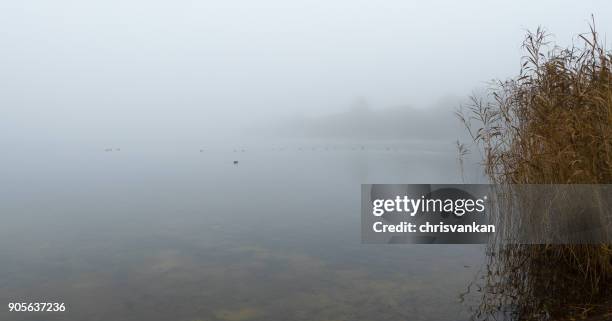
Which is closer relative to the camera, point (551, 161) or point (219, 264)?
point (551, 161)

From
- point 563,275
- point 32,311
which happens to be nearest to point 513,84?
point 563,275

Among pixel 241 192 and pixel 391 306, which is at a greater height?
pixel 241 192

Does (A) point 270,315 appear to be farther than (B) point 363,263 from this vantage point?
No

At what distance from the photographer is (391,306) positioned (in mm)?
7488

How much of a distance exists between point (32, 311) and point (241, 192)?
15449mm

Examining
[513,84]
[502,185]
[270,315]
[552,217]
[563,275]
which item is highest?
[513,84]

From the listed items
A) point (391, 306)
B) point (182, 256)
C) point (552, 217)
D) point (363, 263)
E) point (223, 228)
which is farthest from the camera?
point (223, 228)

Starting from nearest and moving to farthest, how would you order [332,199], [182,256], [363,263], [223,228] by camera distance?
1. [363,263]
2. [182,256]
3. [223,228]
4. [332,199]

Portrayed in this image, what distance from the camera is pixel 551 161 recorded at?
22.1 feet

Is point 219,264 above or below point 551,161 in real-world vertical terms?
below

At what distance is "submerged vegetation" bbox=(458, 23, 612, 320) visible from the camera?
20.9 feet

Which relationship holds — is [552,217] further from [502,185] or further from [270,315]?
[270,315]

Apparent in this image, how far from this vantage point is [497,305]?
7117mm

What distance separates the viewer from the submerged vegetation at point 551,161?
251 inches
